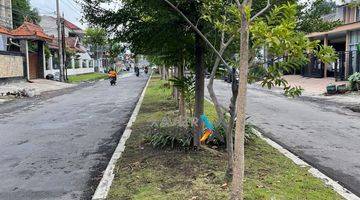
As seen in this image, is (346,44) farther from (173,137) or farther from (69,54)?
(69,54)

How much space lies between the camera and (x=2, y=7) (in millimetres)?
44531

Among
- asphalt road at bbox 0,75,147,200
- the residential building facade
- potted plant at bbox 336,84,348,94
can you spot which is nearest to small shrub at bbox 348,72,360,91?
potted plant at bbox 336,84,348,94

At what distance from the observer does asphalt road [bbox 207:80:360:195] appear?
298 inches

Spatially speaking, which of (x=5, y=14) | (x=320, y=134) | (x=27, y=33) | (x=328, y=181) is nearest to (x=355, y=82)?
(x=320, y=134)

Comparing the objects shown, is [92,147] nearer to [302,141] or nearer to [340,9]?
[302,141]

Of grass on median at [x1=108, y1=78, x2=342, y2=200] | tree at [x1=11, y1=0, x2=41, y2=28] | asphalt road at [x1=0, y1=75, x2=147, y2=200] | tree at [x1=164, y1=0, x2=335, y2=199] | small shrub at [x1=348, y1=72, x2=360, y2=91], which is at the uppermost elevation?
tree at [x1=11, y1=0, x2=41, y2=28]

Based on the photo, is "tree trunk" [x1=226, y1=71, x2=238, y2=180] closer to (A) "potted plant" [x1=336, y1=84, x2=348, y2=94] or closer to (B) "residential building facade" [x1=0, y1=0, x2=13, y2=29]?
Answer: (A) "potted plant" [x1=336, y1=84, x2=348, y2=94]

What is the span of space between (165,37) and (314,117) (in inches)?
342

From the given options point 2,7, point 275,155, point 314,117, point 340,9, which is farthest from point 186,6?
point 2,7

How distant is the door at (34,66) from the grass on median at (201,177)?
117 feet

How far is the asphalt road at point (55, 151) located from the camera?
6.51 m

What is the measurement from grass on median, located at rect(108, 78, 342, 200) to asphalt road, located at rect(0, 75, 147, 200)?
601mm

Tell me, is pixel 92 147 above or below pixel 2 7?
below

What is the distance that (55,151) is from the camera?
9.21m
